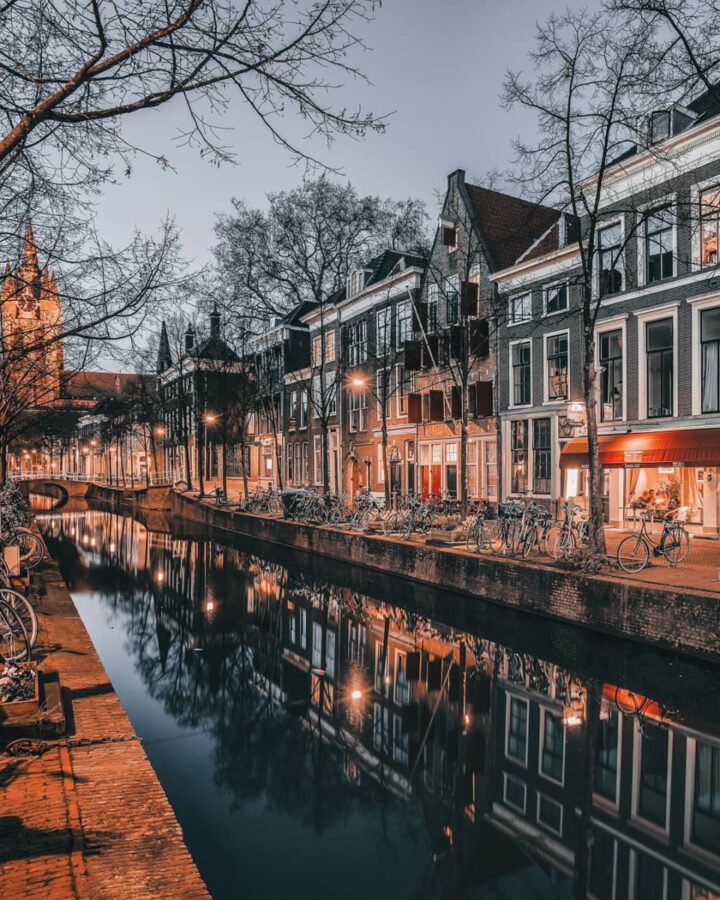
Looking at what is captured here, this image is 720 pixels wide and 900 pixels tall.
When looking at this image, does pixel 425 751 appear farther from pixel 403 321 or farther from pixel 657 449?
pixel 403 321

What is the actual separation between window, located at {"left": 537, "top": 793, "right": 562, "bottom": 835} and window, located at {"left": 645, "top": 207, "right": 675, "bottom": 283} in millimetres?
17119

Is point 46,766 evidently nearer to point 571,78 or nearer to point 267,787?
point 267,787

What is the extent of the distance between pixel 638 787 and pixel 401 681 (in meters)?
4.32

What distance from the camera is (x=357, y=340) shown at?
37219mm

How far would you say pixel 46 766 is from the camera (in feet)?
17.5

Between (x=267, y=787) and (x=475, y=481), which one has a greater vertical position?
(x=475, y=481)

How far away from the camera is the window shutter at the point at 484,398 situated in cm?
2750

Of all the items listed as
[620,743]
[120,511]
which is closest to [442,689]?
[620,743]

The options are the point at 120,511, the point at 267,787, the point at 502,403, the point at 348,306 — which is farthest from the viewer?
the point at 120,511

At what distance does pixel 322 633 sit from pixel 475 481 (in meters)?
15.7

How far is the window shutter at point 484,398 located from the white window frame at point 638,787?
19599 mm

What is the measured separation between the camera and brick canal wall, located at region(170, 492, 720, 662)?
34.6 feet

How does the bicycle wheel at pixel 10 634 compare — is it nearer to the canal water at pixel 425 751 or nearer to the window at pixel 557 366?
the canal water at pixel 425 751

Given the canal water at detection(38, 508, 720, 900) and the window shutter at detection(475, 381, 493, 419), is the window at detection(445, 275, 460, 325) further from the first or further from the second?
the canal water at detection(38, 508, 720, 900)
